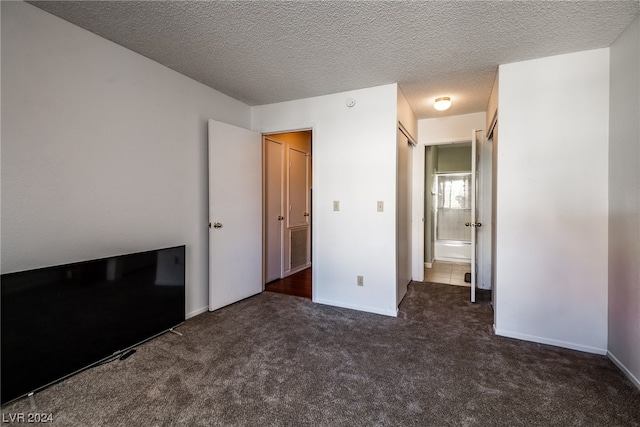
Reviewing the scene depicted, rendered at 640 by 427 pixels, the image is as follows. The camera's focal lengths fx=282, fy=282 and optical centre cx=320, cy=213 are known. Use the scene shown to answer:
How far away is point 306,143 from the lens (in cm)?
503

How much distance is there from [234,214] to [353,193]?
1407 millimetres

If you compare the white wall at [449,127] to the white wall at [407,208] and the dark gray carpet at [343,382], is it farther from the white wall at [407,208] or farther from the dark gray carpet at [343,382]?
the dark gray carpet at [343,382]

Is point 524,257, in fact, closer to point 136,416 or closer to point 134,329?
point 136,416

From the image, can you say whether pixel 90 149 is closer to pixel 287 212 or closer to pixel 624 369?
pixel 287 212

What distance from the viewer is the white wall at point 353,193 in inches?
120

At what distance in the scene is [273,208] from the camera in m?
4.27

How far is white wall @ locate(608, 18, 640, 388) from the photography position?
186 centimetres

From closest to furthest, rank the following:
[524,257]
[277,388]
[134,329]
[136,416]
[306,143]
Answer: [136,416], [277,388], [134,329], [524,257], [306,143]

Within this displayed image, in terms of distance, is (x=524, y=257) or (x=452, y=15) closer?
(x=452, y=15)

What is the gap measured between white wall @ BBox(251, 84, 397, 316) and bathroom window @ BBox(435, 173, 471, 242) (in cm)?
395

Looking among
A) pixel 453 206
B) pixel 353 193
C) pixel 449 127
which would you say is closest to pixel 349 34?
pixel 353 193

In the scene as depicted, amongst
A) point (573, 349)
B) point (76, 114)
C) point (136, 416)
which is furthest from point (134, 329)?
point (573, 349)

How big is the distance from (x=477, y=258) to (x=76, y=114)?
474 cm

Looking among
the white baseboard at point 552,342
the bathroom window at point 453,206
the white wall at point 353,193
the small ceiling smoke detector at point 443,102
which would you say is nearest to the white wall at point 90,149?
the white wall at point 353,193
